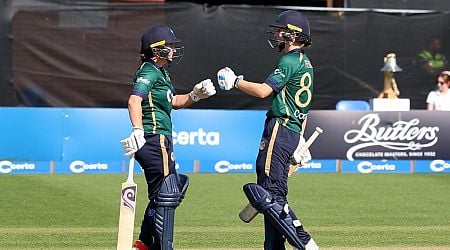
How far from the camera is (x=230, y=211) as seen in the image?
1237 cm

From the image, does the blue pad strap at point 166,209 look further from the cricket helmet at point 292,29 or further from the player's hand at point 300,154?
the cricket helmet at point 292,29

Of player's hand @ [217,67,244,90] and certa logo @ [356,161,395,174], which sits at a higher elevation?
player's hand @ [217,67,244,90]

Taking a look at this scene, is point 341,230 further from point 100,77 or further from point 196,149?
point 100,77

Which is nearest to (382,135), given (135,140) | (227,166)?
(227,166)

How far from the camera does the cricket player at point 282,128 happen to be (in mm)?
8344

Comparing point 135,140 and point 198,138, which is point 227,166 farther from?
point 135,140

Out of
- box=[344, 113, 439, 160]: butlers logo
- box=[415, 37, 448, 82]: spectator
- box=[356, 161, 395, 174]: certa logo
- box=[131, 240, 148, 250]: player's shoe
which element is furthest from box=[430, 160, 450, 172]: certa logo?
box=[131, 240, 148, 250]: player's shoe

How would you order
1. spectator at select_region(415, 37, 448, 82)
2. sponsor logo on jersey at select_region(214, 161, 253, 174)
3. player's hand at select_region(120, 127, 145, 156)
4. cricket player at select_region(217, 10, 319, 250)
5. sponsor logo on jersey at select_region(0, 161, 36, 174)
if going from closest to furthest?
player's hand at select_region(120, 127, 145, 156)
cricket player at select_region(217, 10, 319, 250)
sponsor logo on jersey at select_region(0, 161, 36, 174)
sponsor logo on jersey at select_region(214, 161, 253, 174)
spectator at select_region(415, 37, 448, 82)

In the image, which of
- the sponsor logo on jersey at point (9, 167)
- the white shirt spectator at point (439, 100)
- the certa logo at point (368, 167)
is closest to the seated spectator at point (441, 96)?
the white shirt spectator at point (439, 100)

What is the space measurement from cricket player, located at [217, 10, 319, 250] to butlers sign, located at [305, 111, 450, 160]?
331 inches

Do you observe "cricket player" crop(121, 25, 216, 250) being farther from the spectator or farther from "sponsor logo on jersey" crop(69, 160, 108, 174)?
the spectator

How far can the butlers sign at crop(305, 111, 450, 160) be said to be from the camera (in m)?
17.1

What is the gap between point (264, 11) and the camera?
1806 centimetres

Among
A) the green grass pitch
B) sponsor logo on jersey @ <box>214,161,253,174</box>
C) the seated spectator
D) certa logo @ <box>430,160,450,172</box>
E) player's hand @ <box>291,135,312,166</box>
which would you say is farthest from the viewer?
the seated spectator
